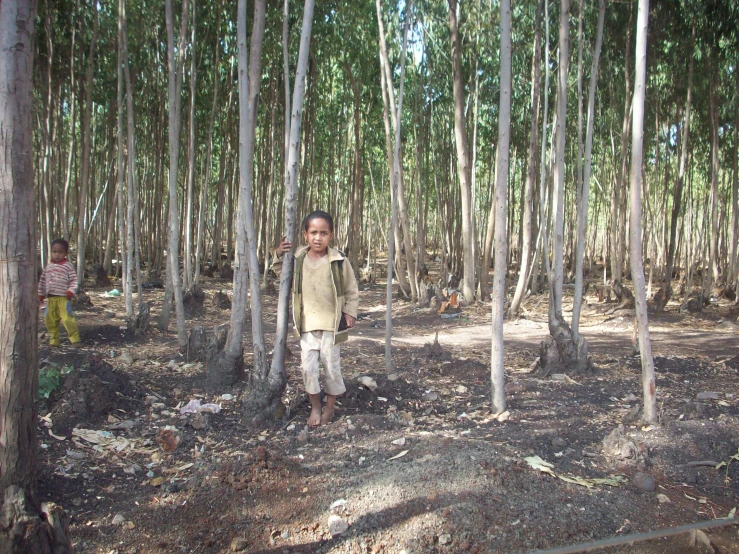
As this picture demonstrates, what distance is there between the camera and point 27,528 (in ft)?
6.59

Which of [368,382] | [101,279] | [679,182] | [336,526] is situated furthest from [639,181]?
[101,279]

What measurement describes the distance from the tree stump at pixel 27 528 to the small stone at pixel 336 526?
1.02 m

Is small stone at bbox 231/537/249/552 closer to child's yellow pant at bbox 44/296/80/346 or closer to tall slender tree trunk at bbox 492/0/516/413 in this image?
tall slender tree trunk at bbox 492/0/516/413

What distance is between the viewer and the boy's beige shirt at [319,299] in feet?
12.4

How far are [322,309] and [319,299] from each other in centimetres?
7

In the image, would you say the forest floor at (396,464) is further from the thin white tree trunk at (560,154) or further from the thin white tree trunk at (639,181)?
the thin white tree trunk at (560,154)

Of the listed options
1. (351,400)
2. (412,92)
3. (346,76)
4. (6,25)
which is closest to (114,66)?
(346,76)

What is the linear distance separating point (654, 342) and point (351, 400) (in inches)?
188

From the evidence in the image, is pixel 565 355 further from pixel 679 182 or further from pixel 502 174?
pixel 679 182

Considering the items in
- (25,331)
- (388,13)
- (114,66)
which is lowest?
(25,331)

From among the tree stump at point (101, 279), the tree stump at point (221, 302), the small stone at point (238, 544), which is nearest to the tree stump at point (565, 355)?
the small stone at point (238, 544)

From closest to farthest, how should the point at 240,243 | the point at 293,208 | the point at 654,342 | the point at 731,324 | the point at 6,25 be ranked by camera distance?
1. the point at 6,25
2. the point at 293,208
3. the point at 240,243
4. the point at 654,342
5. the point at 731,324

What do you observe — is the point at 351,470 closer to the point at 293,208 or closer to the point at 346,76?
the point at 293,208

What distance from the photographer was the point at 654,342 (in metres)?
7.35
